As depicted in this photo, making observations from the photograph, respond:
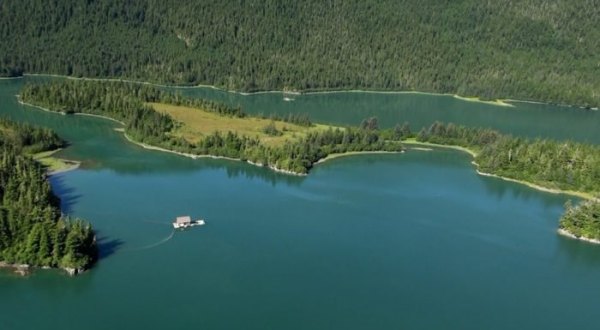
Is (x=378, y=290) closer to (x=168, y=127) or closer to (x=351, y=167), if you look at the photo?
(x=351, y=167)

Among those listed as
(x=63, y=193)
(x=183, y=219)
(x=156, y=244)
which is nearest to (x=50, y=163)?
(x=63, y=193)

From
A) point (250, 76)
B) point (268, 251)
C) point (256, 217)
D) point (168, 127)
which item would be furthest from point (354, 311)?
point (250, 76)

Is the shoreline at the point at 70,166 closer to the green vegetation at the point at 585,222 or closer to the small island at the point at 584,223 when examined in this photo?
the small island at the point at 584,223

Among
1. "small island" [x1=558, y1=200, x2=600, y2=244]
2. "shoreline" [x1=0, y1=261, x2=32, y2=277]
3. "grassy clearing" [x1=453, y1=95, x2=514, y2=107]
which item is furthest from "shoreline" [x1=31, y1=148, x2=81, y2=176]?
"grassy clearing" [x1=453, y1=95, x2=514, y2=107]

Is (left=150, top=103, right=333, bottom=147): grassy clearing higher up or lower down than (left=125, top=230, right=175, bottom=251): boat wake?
higher up

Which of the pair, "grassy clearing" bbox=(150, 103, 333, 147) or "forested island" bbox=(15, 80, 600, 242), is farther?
"grassy clearing" bbox=(150, 103, 333, 147)

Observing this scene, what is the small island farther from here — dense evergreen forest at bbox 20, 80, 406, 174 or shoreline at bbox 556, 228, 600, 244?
dense evergreen forest at bbox 20, 80, 406, 174

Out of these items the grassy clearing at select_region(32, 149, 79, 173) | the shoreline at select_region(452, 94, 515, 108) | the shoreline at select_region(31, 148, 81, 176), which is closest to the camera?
the shoreline at select_region(31, 148, 81, 176)
